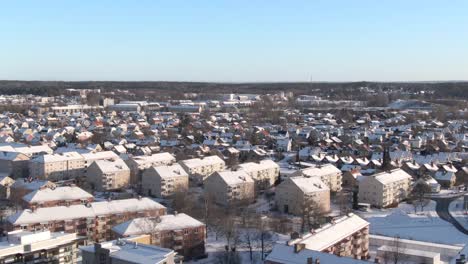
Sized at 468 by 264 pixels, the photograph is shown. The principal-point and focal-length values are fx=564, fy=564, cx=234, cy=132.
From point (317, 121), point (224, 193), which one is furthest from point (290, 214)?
point (317, 121)

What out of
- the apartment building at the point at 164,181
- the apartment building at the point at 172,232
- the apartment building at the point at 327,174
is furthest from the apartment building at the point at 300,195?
the apartment building at the point at 172,232

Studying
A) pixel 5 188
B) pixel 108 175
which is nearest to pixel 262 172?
pixel 108 175

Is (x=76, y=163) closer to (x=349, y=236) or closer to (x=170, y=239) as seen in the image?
(x=170, y=239)

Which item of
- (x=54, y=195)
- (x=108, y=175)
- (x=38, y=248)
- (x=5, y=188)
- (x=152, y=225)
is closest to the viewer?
(x=38, y=248)

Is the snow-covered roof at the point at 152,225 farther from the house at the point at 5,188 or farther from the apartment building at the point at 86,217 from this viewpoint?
the house at the point at 5,188

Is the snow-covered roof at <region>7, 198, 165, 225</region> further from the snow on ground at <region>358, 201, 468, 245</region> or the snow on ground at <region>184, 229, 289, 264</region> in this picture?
the snow on ground at <region>358, 201, 468, 245</region>

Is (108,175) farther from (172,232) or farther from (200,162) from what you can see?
(172,232)

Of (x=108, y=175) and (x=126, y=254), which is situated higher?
(x=126, y=254)
